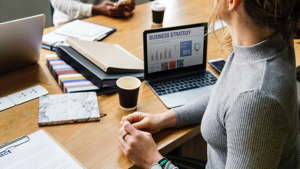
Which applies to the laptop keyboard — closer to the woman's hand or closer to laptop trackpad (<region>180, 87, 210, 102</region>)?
laptop trackpad (<region>180, 87, 210, 102</region>)

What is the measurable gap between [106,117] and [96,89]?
0.50 ft

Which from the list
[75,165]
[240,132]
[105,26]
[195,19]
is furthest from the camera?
[195,19]

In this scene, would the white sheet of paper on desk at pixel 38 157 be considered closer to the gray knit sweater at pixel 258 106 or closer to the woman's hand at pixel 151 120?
the woman's hand at pixel 151 120

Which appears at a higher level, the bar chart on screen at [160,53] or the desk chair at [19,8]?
the bar chart on screen at [160,53]

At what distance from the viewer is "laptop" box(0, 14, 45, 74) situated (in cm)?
93

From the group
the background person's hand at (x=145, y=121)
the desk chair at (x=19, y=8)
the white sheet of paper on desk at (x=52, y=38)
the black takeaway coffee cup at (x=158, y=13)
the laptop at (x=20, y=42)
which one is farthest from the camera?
the desk chair at (x=19, y=8)

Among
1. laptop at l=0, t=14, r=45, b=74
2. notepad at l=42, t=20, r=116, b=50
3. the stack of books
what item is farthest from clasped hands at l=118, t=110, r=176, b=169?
notepad at l=42, t=20, r=116, b=50

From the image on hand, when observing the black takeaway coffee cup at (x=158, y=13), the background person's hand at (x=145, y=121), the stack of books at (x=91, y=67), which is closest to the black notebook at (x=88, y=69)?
the stack of books at (x=91, y=67)

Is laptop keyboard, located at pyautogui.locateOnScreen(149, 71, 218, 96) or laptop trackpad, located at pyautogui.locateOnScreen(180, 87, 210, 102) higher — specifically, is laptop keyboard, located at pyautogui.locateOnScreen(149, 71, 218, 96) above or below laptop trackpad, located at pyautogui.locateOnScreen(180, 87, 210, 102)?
above

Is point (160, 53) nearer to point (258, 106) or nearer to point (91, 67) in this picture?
point (91, 67)

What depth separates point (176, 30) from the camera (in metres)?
1.01

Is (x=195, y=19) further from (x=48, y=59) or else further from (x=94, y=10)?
(x=48, y=59)

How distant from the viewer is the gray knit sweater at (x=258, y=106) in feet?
1.72

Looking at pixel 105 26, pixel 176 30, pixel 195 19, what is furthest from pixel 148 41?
pixel 195 19
